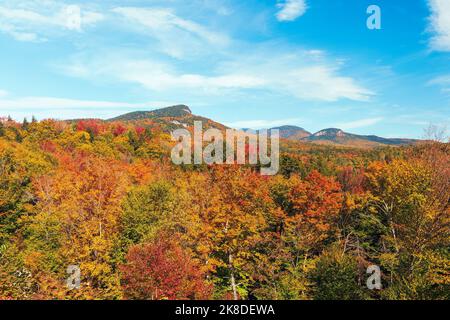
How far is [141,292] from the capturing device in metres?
18.6

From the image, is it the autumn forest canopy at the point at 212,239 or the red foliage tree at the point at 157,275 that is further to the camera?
the autumn forest canopy at the point at 212,239

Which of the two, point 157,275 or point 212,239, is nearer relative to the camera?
point 157,275

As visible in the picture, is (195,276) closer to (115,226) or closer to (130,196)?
(115,226)

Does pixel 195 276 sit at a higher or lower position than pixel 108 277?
higher

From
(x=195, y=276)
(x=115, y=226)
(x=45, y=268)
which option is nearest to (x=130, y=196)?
(x=115, y=226)

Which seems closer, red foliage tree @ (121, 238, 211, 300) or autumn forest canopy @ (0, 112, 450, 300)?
red foliage tree @ (121, 238, 211, 300)

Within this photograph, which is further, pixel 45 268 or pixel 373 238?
pixel 373 238

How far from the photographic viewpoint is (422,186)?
83.7 ft

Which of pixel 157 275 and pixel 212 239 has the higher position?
pixel 157 275

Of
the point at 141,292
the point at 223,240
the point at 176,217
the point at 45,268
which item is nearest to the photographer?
the point at 141,292
